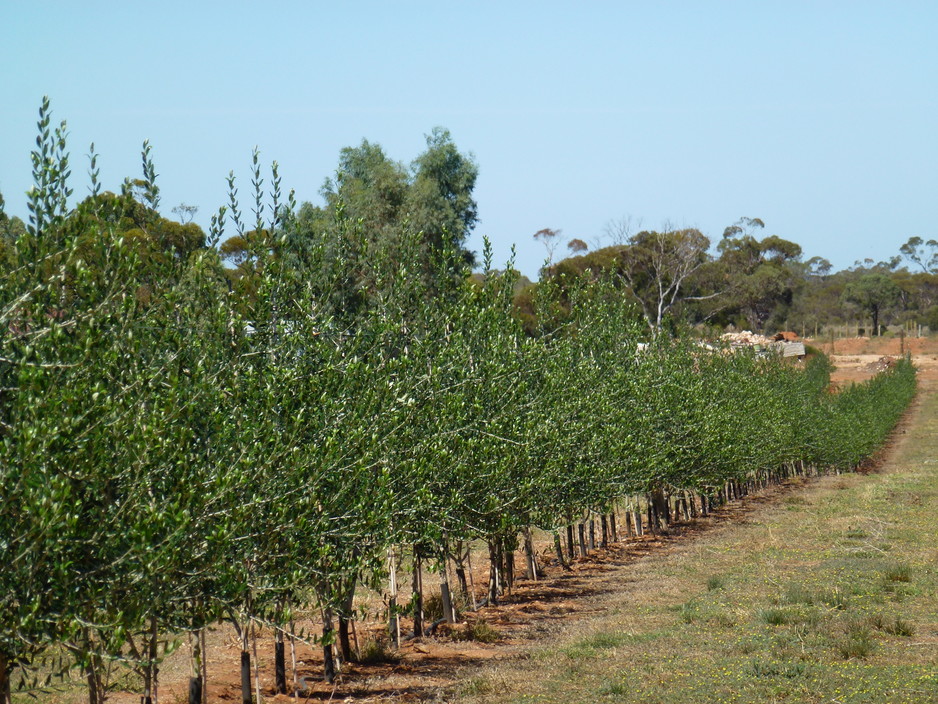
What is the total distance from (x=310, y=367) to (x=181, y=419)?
3097 millimetres

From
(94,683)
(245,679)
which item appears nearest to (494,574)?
(245,679)

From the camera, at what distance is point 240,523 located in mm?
9258

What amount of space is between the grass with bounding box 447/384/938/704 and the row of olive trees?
236 centimetres

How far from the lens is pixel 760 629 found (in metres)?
16.2

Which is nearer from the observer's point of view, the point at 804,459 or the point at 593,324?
Result: the point at 593,324

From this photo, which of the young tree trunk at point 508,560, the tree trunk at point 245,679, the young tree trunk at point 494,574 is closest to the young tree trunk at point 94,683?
the tree trunk at point 245,679

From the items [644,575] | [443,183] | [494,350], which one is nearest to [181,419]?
[494,350]

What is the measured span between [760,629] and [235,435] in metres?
9.85

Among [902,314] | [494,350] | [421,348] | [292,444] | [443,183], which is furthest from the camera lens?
[902,314]

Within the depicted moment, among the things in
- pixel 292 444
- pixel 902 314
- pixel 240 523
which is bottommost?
pixel 240 523

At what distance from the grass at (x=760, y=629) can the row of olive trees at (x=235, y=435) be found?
2.36 metres

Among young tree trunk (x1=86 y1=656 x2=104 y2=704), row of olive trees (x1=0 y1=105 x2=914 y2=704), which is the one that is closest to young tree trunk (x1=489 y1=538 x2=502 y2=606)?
row of olive trees (x1=0 y1=105 x2=914 y2=704)

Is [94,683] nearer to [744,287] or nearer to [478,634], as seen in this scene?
[478,634]

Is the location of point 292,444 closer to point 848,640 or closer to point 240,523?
point 240,523
